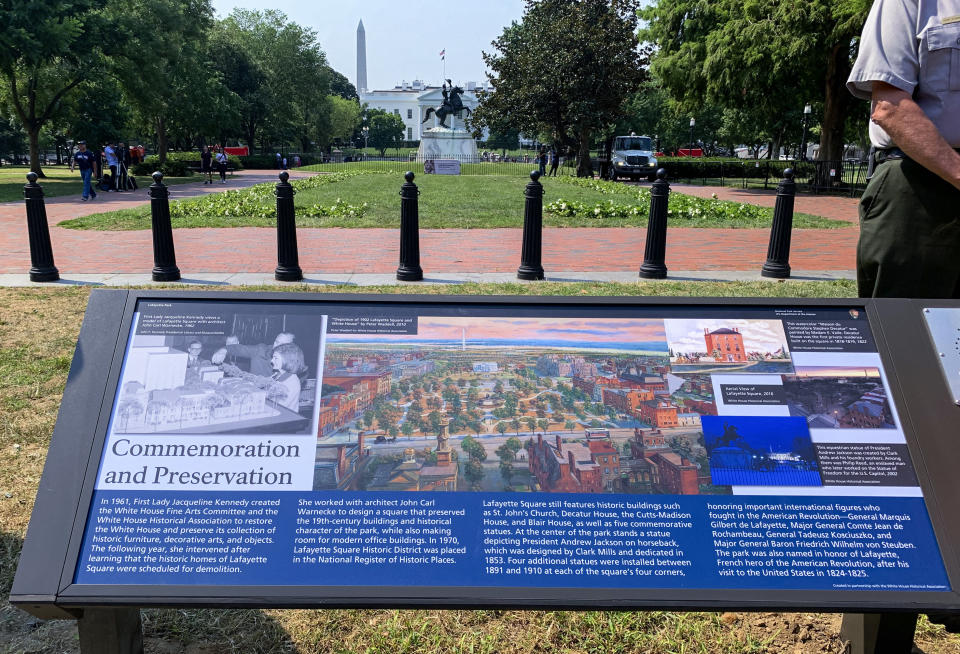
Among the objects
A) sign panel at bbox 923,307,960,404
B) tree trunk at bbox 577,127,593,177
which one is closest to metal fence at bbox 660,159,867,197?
tree trunk at bbox 577,127,593,177

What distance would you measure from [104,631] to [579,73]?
1440 inches

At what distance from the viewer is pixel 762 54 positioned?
2373cm

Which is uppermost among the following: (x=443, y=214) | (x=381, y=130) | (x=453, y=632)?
(x=381, y=130)

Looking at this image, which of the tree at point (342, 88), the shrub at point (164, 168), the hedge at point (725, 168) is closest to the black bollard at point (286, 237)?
the hedge at point (725, 168)

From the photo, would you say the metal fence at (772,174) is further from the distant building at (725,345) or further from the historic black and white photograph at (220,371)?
the historic black and white photograph at (220,371)

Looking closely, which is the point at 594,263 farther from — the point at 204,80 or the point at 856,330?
the point at 204,80

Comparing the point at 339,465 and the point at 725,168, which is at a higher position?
the point at 725,168

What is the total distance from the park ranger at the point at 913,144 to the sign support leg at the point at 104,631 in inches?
102

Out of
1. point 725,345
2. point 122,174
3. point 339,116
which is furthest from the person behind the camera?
point 339,116

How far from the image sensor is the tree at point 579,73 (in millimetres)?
35469

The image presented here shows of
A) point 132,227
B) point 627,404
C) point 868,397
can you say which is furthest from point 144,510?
point 132,227

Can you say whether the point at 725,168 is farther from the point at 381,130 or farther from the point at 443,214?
the point at 381,130

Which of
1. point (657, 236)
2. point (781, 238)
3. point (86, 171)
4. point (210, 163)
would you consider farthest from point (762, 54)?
point (210, 163)

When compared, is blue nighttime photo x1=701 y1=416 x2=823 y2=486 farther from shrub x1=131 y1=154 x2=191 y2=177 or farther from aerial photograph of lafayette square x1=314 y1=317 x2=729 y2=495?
shrub x1=131 y1=154 x2=191 y2=177
